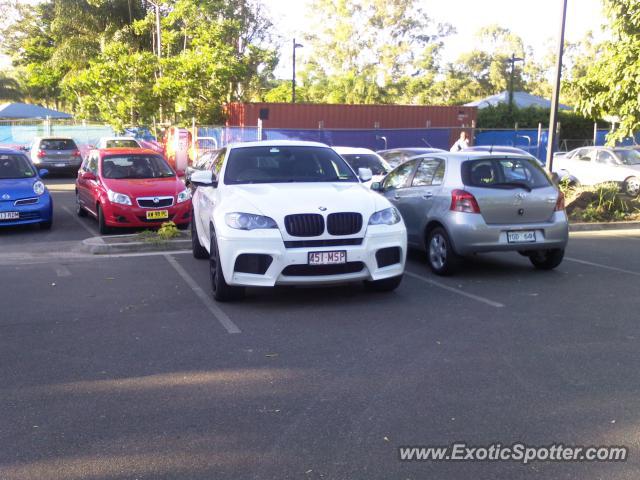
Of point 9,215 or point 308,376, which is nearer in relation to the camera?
point 308,376

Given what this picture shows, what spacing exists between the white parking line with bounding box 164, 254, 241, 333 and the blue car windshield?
4.72m

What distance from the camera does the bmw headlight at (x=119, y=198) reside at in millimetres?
12031

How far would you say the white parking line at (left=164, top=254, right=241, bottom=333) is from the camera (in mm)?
6598

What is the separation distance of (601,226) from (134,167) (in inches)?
359

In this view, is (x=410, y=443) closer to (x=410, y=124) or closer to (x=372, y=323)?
(x=372, y=323)

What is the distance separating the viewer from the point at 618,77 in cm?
1485

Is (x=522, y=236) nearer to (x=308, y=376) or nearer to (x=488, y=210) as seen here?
(x=488, y=210)

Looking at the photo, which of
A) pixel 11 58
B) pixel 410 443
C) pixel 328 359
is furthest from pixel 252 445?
pixel 11 58

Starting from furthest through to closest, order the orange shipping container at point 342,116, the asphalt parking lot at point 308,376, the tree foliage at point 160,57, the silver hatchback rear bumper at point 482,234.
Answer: the orange shipping container at point 342,116 → the tree foliage at point 160,57 → the silver hatchback rear bumper at point 482,234 → the asphalt parking lot at point 308,376

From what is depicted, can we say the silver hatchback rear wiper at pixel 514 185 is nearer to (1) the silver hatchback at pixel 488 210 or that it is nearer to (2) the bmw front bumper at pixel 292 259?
(1) the silver hatchback at pixel 488 210

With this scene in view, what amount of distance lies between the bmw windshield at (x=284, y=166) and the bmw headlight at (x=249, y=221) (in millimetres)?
1118

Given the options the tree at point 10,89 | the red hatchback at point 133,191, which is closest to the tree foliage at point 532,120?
the red hatchback at point 133,191

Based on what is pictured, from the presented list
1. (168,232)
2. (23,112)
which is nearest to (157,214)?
(168,232)

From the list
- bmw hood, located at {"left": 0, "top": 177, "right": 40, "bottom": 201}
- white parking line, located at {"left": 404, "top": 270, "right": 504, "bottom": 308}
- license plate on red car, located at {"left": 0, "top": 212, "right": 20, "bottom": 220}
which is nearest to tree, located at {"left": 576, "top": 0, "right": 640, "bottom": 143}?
white parking line, located at {"left": 404, "top": 270, "right": 504, "bottom": 308}
